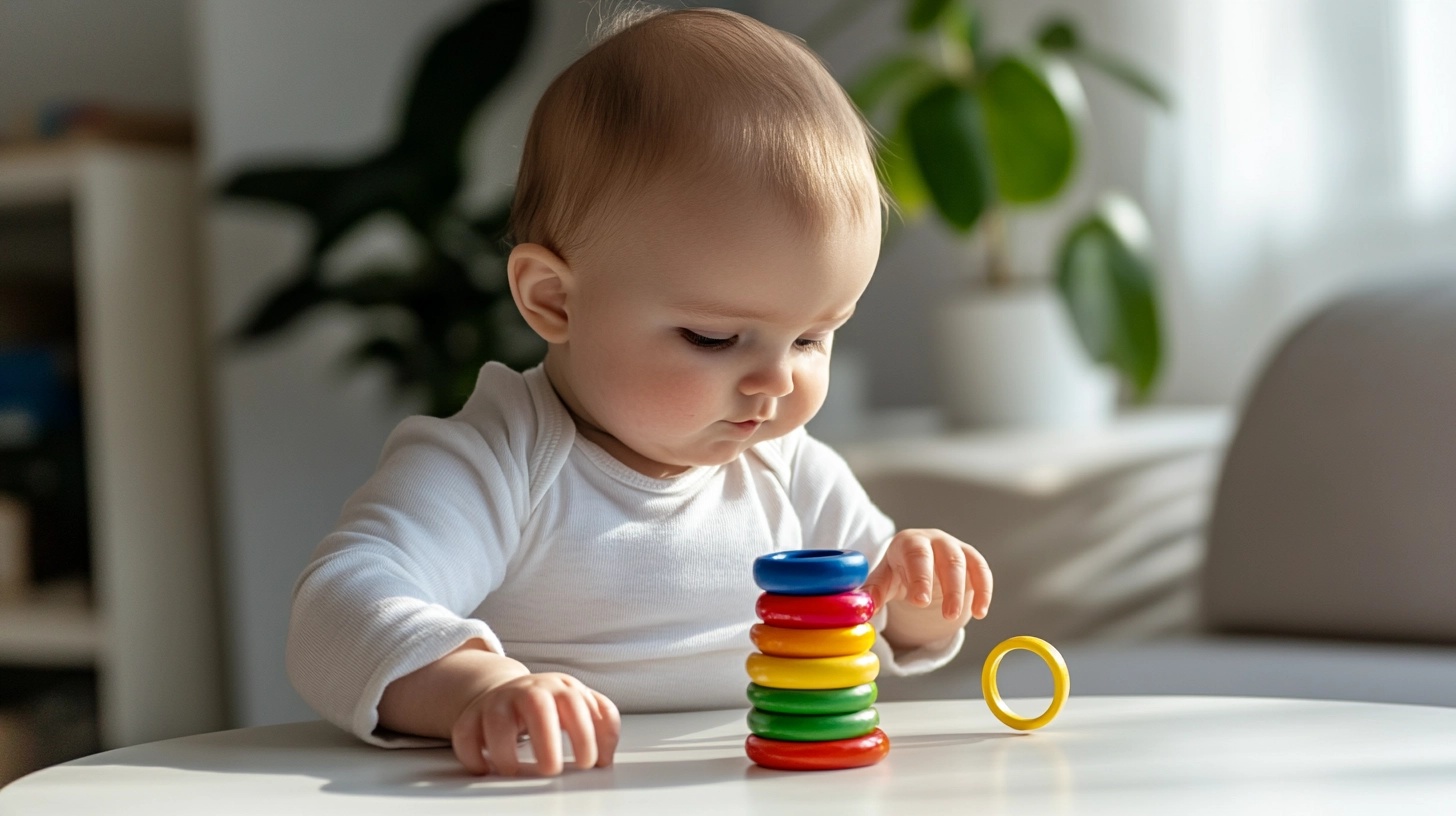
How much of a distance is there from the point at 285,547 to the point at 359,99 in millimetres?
716

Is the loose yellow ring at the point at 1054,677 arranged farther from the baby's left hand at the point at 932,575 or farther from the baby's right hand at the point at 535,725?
the baby's right hand at the point at 535,725

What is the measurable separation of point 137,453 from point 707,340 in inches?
65.1

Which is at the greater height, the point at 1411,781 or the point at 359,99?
the point at 359,99

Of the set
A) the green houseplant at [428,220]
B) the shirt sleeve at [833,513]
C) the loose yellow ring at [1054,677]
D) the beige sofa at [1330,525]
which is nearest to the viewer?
the loose yellow ring at [1054,677]

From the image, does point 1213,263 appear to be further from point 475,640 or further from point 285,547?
point 475,640

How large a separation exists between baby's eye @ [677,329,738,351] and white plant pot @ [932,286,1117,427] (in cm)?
136

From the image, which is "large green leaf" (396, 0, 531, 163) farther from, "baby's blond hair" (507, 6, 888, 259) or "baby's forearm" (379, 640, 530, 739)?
"baby's forearm" (379, 640, 530, 739)

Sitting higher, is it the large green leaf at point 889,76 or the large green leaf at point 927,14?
the large green leaf at point 927,14

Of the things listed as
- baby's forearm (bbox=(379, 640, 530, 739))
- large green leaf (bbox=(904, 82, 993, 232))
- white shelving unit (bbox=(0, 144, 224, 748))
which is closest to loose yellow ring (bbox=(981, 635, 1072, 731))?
baby's forearm (bbox=(379, 640, 530, 739))

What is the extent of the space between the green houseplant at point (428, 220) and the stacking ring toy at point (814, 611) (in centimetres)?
130

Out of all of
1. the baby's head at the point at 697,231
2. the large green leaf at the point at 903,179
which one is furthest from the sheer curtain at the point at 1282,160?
the baby's head at the point at 697,231

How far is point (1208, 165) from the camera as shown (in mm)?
2240

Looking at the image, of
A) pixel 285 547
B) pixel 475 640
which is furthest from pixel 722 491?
pixel 285 547

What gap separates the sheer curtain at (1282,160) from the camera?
206 cm
